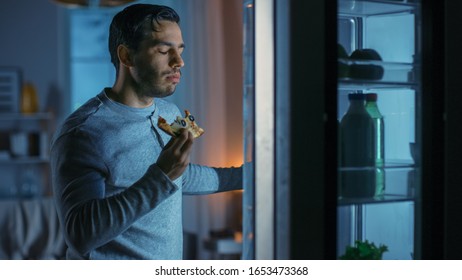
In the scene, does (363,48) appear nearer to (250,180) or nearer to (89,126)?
(250,180)

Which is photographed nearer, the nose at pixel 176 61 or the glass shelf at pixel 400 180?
the nose at pixel 176 61

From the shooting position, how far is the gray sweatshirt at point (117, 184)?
7.00ft

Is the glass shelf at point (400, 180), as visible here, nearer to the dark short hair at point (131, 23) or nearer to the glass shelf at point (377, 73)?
the glass shelf at point (377, 73)

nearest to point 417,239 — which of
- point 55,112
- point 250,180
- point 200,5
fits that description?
point 250,180

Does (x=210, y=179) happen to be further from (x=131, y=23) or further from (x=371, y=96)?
(x=371, y=96)

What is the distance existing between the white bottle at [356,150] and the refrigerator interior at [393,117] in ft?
0.18

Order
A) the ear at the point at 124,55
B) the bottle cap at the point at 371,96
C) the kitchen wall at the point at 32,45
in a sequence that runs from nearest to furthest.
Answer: the kitchen wall at the point at 32,45, the ear at the point at 124,55, the bottle cap at the point at 371,96

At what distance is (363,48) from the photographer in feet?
8.44

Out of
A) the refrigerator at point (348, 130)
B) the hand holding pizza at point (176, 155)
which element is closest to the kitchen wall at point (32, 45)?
the hand holding pizza at point (176, 155)

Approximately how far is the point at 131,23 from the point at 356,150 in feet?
2.66

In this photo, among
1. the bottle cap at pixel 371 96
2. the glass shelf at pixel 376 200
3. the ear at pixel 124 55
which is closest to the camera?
the ear at pixel 124 55

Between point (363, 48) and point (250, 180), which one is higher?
point (363, 48)

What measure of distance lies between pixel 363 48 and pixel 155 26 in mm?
700

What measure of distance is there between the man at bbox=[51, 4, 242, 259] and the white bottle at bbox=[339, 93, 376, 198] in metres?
0.37
